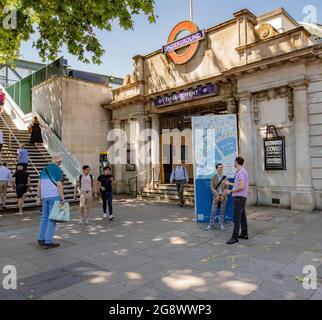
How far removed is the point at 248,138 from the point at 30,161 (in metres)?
10.1

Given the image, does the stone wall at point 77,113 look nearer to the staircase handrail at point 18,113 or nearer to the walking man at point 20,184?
the staircase handrail at point 18,113

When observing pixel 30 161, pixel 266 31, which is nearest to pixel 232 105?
pixel 266 31

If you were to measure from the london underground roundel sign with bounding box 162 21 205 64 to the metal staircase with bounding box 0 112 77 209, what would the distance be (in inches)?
320

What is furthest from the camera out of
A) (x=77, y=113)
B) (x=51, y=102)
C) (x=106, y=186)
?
(x=51, y=102)

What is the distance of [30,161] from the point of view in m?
13.6

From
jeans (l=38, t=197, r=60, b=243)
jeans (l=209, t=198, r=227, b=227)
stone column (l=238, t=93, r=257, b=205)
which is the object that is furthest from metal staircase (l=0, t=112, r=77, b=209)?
stone column (l=238, t=93, r=257, b=205)

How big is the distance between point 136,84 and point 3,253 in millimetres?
11829

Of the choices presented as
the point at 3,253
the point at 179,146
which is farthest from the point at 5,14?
the point at 179,146

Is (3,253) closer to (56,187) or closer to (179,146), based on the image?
(56,187)

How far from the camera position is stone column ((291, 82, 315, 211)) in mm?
9906

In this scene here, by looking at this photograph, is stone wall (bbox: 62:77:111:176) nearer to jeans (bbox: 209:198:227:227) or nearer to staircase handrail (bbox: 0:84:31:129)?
Answer: staircase handrail (bbox: 0:84:31:129)

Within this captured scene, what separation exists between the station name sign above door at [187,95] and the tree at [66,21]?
454 cm

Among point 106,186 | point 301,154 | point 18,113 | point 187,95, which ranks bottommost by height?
point 106,186

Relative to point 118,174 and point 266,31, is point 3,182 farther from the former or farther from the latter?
point 266,31
